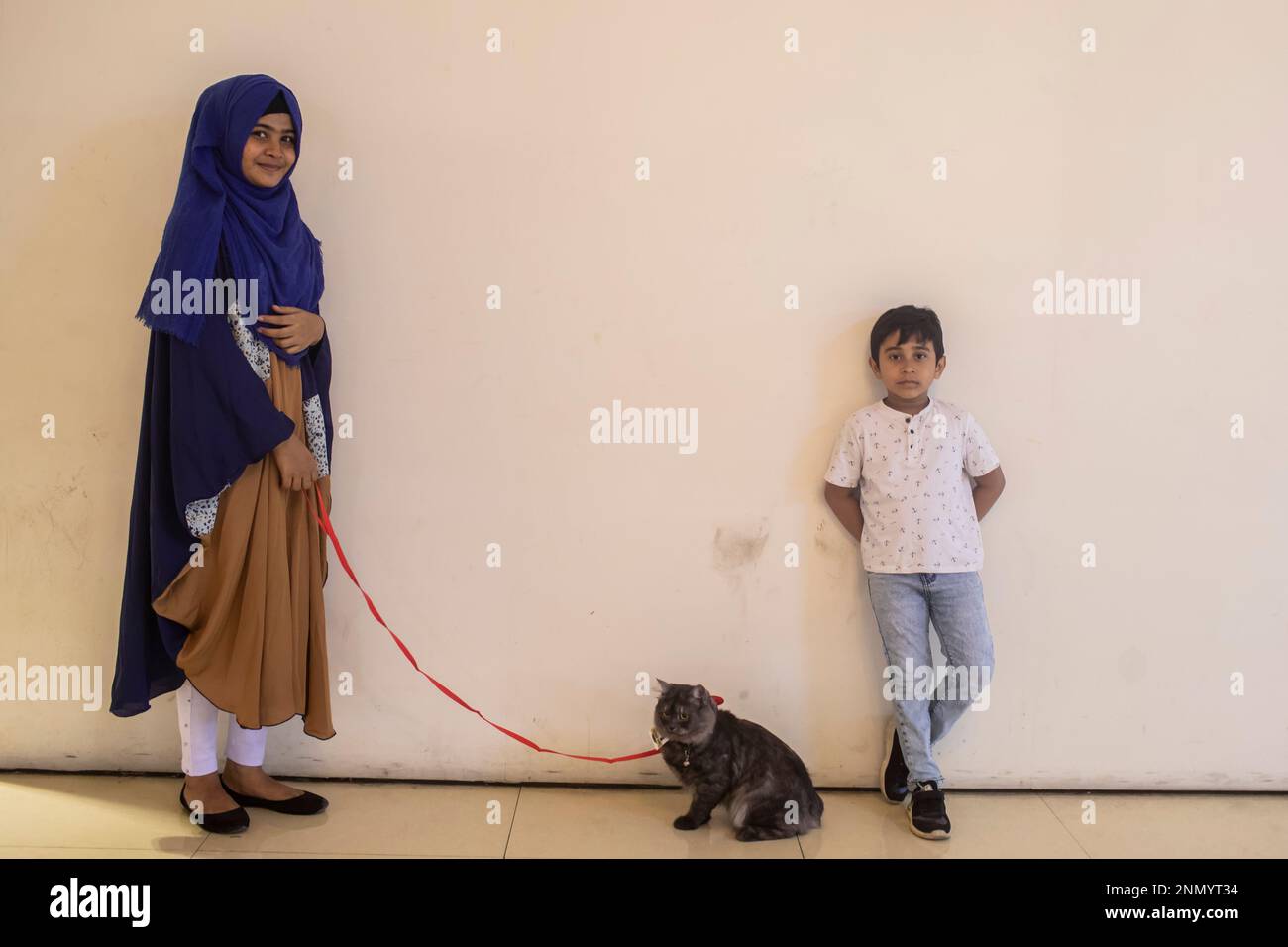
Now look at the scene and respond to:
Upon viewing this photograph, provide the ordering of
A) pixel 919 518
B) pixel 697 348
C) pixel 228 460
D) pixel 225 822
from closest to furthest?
pixel 228 460, pixel 225 822, pixel 919 518, pixel 697 348

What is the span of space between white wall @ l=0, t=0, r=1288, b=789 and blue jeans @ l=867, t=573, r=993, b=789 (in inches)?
5.8

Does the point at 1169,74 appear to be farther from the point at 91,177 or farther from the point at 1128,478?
the point at 91,177

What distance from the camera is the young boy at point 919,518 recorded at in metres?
2.26

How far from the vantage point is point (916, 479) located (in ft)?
7.48

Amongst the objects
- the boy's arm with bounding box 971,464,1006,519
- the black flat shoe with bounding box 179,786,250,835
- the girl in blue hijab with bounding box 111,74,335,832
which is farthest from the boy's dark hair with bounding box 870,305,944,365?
the black flat shoe with bounding box 179,786,250,835

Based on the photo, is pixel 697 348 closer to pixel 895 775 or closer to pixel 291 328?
pixel 291 328

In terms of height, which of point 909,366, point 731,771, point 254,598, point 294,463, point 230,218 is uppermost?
point 230,218

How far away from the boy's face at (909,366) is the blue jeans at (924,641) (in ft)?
1.47

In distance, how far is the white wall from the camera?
2.34 m

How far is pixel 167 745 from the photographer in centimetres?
248

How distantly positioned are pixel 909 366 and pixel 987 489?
38cm

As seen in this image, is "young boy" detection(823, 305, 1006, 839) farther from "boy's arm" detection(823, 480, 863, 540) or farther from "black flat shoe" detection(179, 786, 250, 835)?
"black flat shoe" detection(179, 786, 250, 835)

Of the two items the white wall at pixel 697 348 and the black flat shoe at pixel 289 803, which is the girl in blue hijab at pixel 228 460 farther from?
the white wall at pixel 697 348

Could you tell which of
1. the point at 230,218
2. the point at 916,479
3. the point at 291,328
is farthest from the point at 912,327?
the point at 230,218
